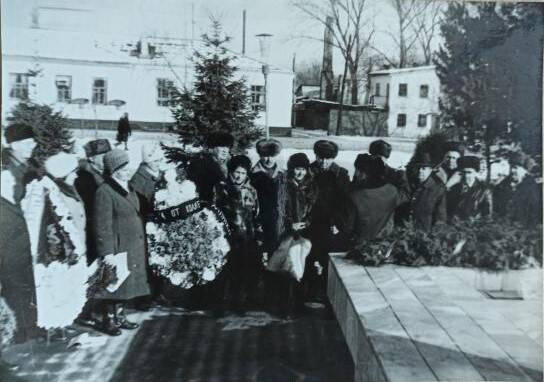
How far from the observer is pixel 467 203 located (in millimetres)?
4906

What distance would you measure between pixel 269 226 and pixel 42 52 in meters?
2.22

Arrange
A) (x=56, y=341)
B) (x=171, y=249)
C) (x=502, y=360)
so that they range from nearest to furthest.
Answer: (x=502, y=360)
(x=56, y=341)
(x=171, y=249)

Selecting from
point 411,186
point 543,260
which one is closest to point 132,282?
point 411,186

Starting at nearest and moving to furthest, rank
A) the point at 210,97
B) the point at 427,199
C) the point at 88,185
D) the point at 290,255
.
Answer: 1. the point at 88,185
2. the point at 210,97
3. the point at 290,255
4. the point at 427,199

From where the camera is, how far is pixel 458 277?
186 inches

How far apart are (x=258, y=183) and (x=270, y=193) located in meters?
0.13

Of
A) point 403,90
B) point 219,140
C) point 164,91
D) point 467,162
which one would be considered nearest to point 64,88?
point 164,91

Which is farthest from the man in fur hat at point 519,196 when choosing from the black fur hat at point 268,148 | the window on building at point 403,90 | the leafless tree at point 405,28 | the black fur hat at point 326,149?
the black fur hat at point 268,148

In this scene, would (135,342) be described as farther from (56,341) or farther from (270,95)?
(270,95)

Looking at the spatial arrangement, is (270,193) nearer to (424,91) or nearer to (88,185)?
A: (88,185)

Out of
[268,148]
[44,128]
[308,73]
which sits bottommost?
[268,148]

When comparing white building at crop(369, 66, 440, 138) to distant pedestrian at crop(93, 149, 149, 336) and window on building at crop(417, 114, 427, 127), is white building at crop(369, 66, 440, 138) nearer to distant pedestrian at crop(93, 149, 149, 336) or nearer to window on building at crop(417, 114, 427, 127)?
window on building at crop(417, 114, 427, 127)

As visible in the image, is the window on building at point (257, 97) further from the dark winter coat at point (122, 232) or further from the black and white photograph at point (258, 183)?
the dark winter coat at point (122, 232)

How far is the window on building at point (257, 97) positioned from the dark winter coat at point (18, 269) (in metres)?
1.97
